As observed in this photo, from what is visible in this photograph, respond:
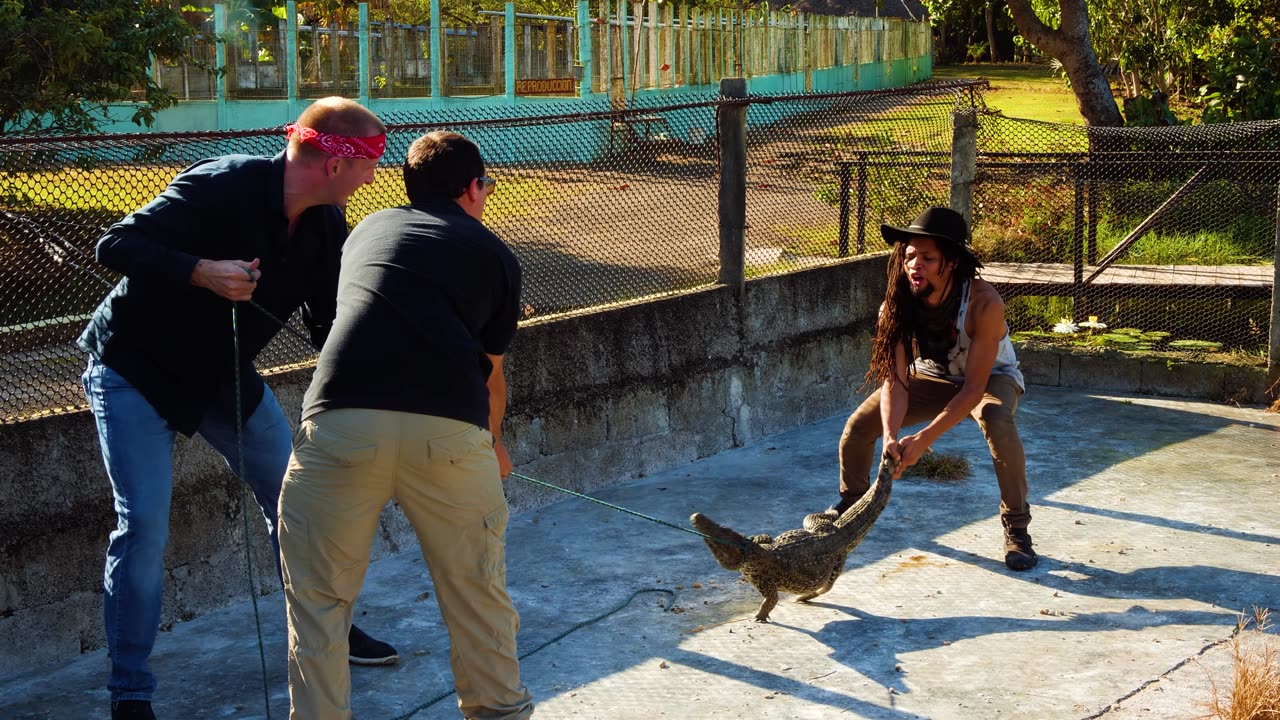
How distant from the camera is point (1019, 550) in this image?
574 cm

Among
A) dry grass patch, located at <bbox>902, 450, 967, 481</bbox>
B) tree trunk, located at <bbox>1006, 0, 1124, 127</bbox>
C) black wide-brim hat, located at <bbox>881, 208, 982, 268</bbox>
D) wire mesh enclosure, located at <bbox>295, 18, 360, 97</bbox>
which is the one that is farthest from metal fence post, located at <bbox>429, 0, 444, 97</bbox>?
black wide-brim hat, located at <bbox>881, 208, 982, 268</bbox>

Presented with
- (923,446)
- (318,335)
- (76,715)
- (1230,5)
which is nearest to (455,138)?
(318,335)

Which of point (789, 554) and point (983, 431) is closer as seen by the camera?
point (789, 554)

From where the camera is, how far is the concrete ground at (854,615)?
4.46m

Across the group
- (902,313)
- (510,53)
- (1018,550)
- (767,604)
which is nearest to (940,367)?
(902,313)

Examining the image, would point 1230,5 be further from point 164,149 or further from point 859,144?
point 164,149

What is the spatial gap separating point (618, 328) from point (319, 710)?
3.70m

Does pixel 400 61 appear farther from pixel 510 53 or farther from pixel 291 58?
pixel 510 53

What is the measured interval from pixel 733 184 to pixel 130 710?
4.59 metres

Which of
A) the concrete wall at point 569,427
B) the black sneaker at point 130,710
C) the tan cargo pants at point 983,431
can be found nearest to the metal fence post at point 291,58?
the concrete wall at point 569,427

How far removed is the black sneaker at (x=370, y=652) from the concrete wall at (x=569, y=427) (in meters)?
0.86

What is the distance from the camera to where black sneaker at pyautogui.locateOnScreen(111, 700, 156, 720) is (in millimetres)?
4074

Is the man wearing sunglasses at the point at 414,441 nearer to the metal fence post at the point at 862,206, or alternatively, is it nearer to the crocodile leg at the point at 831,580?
the crocodile leg at the point at 831,580

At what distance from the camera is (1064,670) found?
4641 millimetres
